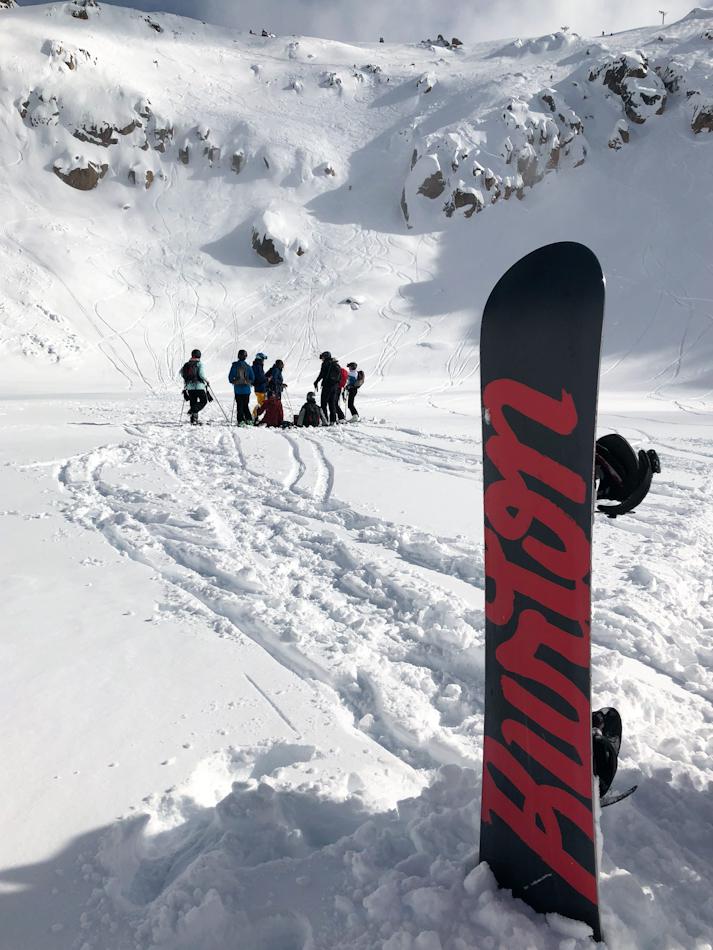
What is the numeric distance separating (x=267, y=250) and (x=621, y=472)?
A: 39.1m

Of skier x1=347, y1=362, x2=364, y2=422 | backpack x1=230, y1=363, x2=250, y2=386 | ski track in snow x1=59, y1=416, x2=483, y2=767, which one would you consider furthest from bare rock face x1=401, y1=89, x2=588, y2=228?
ski track in snow x1=59, y1=416, x2=483, y2=767

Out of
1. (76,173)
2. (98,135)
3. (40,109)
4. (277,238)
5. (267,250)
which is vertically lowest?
(267,250)

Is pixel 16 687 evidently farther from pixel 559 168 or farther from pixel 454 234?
pixel 559 168

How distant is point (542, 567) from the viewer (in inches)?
52.4

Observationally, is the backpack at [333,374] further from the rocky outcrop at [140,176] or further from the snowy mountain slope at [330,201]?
the rocky outcrop at [140,176]

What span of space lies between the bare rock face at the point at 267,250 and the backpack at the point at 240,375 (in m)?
28.2

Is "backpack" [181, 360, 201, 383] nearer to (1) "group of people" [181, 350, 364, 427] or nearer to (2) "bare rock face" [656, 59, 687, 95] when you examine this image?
(1) "group of people" [181, 350, 364, 427]

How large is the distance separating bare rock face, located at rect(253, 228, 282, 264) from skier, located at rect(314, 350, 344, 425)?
27.9 meters

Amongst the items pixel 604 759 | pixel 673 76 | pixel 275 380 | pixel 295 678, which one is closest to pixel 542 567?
pixel 604 759

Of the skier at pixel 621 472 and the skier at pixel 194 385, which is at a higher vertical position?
the skier at pixel 194 385

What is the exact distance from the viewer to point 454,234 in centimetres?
3881

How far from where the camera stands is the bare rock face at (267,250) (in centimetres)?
3725

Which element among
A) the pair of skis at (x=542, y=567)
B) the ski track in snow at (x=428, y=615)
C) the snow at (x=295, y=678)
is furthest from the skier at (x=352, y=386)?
the pair of skis at (x=542, y=567)

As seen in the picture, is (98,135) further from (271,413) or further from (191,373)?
(271,413)
